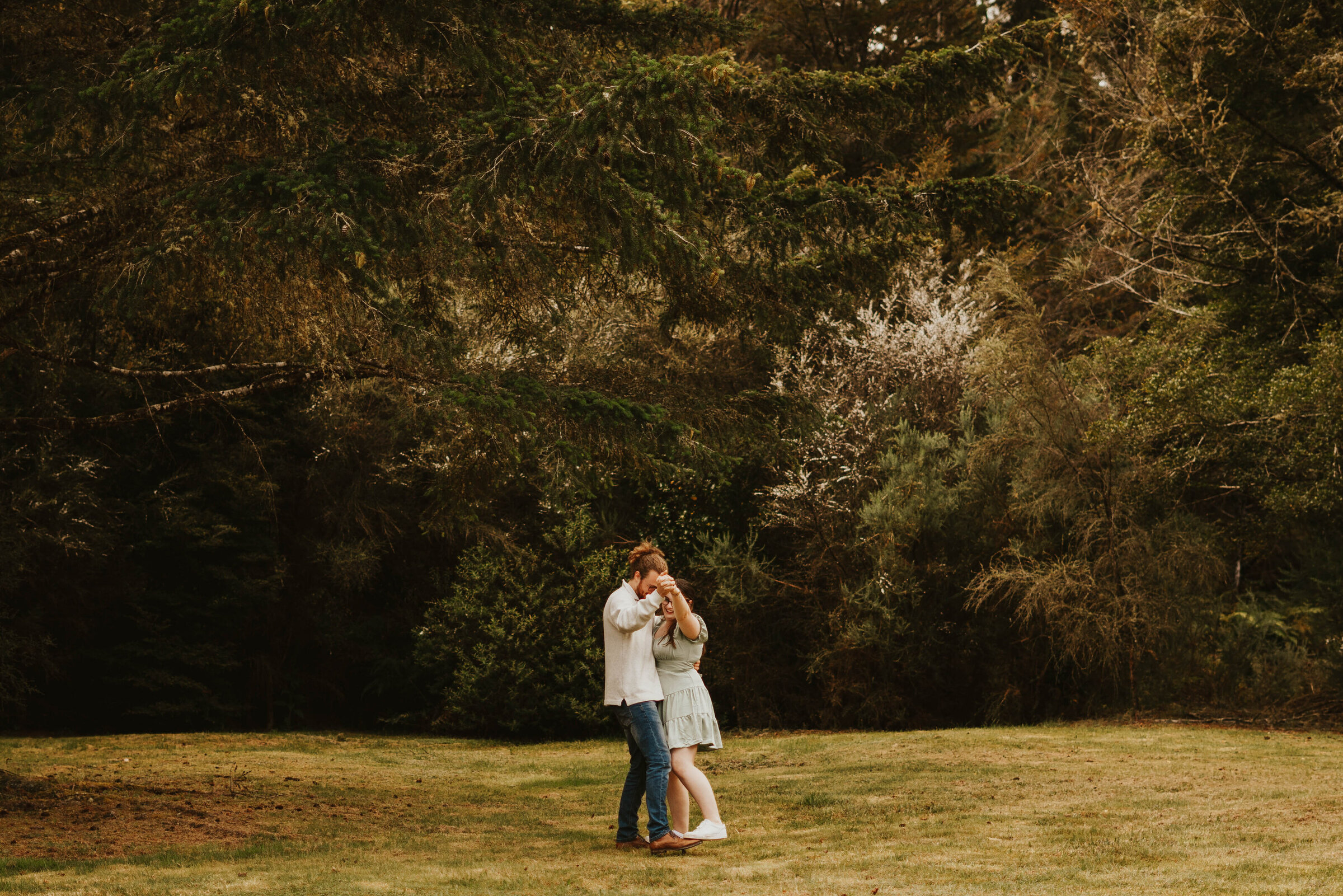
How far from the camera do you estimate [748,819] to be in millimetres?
8516

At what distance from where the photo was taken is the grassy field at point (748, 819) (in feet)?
20.1

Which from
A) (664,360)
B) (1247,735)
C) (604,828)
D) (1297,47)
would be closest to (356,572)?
(664,360)

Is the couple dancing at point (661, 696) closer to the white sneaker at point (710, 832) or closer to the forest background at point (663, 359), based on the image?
the white sneaker at point (710, 832)

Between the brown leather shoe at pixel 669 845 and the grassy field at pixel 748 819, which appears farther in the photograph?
the brown leather shoe at pixel 669 845

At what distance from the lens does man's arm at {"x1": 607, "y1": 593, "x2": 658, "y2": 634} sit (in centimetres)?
665

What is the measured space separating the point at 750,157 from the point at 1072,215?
15764mm

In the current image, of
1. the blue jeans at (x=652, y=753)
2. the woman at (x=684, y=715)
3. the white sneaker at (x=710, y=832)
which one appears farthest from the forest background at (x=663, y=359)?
the white sneaker at (x=710, y=832)

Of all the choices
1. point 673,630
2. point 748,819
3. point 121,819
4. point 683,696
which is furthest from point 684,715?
point 121,819

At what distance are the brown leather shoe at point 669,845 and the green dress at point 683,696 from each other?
484mm

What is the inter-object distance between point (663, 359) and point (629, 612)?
11.0 meters

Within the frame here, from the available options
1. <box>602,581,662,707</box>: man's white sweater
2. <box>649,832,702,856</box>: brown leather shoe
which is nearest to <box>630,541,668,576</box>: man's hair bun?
<box>602,581,662,707</box>: man's white sweater

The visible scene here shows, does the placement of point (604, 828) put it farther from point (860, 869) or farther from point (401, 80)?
point (401, 80)

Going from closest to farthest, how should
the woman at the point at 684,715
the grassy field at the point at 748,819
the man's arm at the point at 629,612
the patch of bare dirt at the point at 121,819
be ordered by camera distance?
the grassy field at the point at 748,819 < the man's arm at the point at 629,612 < the woman at the point at 684,715 < the patch of bare dirt at the point at 121,819

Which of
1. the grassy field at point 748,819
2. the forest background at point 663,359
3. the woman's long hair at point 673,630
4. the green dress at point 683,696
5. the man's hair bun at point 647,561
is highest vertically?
the forest background at point 663,359
